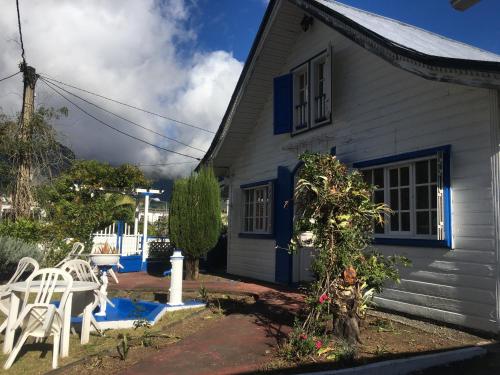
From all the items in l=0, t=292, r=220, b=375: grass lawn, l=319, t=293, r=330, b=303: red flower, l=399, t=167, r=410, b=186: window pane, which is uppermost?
l=399, t=167, r=410, b=186: window pane

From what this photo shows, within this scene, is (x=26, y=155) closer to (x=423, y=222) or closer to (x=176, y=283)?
(x=176, y=283)

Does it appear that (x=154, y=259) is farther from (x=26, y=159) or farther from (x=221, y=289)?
(x=221, y=289)

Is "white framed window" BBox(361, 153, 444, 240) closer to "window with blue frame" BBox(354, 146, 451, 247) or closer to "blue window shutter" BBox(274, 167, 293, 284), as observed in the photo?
"window with blue frame" BBox(354, 146, 451, 247)

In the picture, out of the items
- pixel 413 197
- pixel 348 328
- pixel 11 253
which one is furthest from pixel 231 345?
pixel 11 253

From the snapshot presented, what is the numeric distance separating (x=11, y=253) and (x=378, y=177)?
A: 7.76 m

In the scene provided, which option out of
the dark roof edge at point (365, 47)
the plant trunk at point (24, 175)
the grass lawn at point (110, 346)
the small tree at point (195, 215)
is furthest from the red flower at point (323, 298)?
the plant trunk at point (24, 175)

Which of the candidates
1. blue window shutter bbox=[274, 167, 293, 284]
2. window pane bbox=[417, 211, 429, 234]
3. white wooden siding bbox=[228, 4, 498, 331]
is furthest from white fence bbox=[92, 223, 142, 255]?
window pane bbox=[417, 211, 429, 234]

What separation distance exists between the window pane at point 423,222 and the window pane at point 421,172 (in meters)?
0.48

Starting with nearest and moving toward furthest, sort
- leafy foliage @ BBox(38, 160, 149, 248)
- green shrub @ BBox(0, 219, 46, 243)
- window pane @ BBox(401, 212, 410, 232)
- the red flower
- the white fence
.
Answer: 1. the red flower
2. window pane @ BBox(401, 212, 410, 232)
3. green shrub @ BBox(0, 219, 46, 243)
4. leafy foliage @ BBox(38, 160, 149, 248)
5. the white fence

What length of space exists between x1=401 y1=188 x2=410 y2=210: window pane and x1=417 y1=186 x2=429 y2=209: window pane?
7.9 inches

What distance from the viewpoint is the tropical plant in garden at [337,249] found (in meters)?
5.02

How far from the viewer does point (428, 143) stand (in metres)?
6.56

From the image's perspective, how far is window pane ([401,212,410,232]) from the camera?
6945 mm

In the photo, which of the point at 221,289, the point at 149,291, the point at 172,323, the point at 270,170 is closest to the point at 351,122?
the point at 270,170
